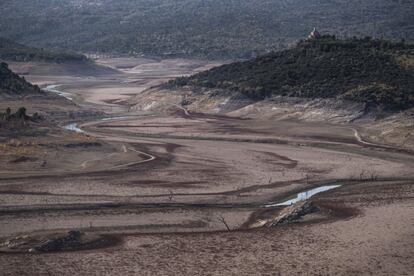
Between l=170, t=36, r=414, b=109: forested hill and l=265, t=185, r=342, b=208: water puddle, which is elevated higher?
l=170, t=36, r=414, b=109: forested hill

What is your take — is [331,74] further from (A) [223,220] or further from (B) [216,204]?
(A) [223,220]

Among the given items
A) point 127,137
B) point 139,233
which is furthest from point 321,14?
point 139,233

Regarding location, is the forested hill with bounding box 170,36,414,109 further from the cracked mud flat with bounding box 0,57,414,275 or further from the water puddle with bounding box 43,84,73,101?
the water puddle with bounding box 43,84,73,101

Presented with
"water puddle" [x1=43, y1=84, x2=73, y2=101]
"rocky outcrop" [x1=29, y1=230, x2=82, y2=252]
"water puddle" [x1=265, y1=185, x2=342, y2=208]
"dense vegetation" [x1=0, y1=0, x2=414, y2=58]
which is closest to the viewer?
"rocky outcrop" [x1=29, y1=230, x2=82, y2=252]

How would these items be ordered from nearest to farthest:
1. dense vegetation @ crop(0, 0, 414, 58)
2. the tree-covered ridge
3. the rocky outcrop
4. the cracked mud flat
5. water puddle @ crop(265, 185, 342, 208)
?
1. the cracked mud flat
2. the rocky outcrop
3. water puddle @ crop(265, 185, 342, 208)
4. the tree-covered ridge
5. dense vegetation @ crop(0, 0, 414, 58)

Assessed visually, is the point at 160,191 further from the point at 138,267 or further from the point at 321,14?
the point at 321,14

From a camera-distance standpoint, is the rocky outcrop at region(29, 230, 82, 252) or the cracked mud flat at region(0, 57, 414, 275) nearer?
the cracked mud flat at region(0, 57, 414, 275)

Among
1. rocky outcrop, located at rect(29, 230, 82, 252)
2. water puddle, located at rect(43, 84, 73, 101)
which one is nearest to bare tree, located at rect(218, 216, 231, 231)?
rocky outcrop, located at rect(29, 230, 82, 252)
